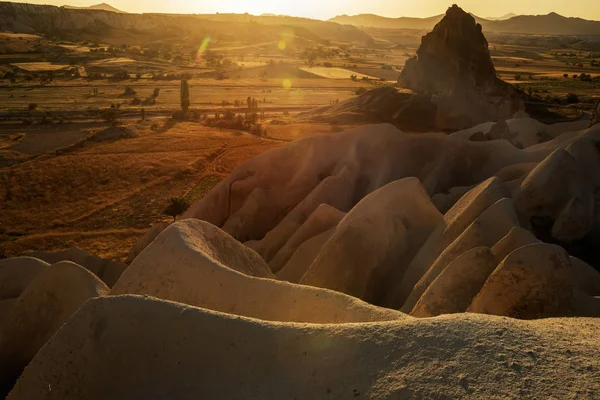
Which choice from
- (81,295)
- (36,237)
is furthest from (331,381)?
(36,237)

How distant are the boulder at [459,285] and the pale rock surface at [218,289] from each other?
1678mm

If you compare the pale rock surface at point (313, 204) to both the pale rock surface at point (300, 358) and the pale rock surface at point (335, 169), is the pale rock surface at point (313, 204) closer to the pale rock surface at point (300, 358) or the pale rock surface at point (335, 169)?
the pale rock surface at point (335, 169)

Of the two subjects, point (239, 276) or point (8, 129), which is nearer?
point (239, 276)

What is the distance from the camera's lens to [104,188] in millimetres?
24719

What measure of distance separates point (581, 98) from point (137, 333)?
52.5m

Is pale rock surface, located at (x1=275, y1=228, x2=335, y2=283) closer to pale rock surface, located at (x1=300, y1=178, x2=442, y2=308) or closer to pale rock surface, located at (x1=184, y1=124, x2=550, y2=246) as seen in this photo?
pale rock surface, located at (x1=300, y1=178, x2=442, y2=308)

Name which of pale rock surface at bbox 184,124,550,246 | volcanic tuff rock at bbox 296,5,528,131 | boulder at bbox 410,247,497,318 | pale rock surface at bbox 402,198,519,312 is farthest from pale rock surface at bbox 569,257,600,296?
volcanic tuff rock at bbox 296,5,528,131

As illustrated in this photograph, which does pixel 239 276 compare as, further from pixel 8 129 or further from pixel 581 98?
pixel 581 98

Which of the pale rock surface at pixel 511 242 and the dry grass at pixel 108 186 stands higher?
the pale rock surface at pixel 511 242

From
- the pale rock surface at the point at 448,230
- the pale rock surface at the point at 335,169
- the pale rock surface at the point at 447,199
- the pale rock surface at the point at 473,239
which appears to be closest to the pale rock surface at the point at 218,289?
the pale rock surface at the point at 473,239

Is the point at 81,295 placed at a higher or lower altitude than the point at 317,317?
lower

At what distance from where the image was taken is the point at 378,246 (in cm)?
949

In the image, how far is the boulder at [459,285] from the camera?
6734mm

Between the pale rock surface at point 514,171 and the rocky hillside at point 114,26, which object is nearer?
the pale rock surface at point 514,171
